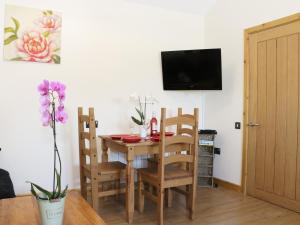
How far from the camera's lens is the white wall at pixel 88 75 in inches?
131

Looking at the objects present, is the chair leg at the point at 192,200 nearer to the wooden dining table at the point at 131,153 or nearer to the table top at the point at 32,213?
the wooden dining table at the point at 131,153

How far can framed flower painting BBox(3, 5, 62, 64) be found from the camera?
3250 millimetres

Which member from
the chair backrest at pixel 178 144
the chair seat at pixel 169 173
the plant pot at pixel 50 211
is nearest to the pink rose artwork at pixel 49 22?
the chair backrest at pixel 178 144

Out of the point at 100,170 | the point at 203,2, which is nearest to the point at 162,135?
the point at 100,170

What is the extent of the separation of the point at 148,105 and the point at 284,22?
1962 millimetres

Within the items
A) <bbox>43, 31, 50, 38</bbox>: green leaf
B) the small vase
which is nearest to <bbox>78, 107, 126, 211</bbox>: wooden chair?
the small vase

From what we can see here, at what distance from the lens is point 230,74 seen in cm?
397

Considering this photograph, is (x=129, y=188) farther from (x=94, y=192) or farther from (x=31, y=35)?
(x=31, y=35)

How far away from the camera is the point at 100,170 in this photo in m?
3.04

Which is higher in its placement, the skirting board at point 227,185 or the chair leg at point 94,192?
the chair leg at point 94,192

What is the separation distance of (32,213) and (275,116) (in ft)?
9.00

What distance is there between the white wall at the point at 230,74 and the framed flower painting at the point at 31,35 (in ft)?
7.22

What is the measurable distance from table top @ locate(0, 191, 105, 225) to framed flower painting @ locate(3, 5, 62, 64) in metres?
1.95

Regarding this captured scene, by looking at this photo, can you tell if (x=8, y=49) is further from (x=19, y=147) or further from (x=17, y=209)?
(x=17, y=209)
